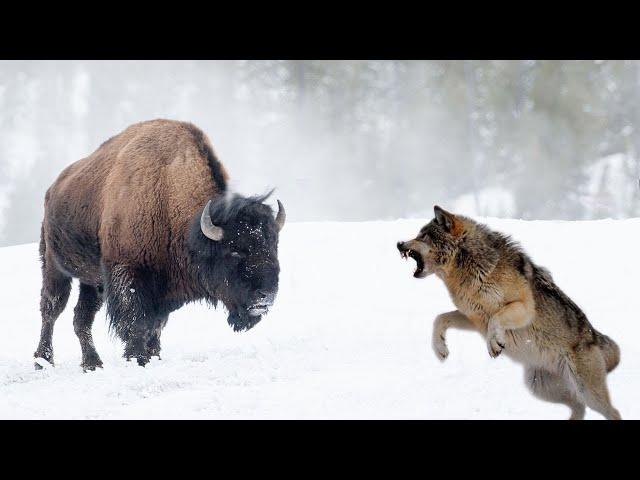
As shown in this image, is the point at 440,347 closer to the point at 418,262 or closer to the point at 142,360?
the point at 418,262

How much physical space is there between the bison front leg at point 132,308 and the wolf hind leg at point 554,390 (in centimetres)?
438

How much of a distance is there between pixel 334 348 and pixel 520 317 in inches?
118

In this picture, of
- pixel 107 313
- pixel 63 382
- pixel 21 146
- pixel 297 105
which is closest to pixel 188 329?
pixel 107 313

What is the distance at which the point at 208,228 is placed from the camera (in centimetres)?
901

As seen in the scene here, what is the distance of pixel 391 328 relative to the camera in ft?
32.3

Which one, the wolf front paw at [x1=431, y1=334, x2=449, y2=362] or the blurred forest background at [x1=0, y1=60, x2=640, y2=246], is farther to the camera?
the blurred forest background at [x1=0, y1=60, x2=640, y2=246]

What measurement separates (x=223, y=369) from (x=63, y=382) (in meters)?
1.56

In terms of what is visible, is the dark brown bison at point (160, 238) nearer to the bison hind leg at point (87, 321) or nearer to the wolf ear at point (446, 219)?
the bison hind leg at point (87, 321)

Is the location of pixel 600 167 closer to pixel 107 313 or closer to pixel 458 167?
pixel 458 167

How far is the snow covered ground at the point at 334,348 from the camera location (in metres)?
6.46

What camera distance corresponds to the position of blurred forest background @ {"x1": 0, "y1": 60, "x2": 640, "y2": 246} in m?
29.9

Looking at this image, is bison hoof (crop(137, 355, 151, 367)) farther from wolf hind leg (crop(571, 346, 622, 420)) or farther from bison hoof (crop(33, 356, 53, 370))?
wolf hind leg (crop(571, 346, 622, 420))

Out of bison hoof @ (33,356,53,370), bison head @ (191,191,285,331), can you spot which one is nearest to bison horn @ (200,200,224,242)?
bison head @ (191,191,285,331)

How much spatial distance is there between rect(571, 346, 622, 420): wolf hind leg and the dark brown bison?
3.45 m
